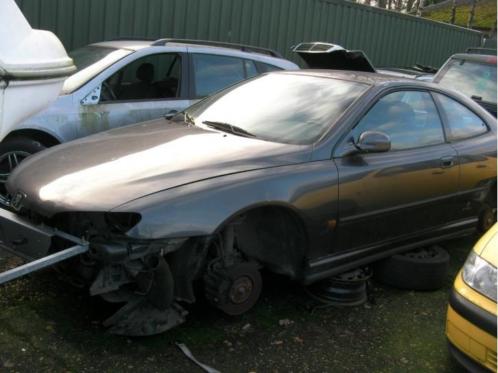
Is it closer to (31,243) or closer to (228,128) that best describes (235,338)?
(31,243)

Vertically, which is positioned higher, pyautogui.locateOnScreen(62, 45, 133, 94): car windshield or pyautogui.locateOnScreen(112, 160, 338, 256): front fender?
pyautogui.locateOnScreen(62, 45, 133, 94): car windshield

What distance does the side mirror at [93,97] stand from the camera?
5.31m

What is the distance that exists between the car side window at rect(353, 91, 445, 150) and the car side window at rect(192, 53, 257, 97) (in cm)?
237

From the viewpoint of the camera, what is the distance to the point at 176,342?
10.7 ft

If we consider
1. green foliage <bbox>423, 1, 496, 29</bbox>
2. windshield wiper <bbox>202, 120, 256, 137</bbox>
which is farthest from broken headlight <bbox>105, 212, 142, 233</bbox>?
green foliage <bbox>423, 1, 496, 29</bbox>

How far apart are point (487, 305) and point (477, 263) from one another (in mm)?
265

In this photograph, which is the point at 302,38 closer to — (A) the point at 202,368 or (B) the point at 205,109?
(B) the point at 205,109

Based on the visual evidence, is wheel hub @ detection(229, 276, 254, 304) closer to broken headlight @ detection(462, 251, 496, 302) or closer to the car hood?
the car hood

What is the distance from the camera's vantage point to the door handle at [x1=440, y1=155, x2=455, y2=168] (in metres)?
4.34

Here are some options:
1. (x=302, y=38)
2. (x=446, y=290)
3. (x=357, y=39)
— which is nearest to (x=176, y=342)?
(x=446, y=290)

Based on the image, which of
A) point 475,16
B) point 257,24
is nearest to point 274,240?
point 257,24

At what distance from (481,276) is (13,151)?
3.76 metres

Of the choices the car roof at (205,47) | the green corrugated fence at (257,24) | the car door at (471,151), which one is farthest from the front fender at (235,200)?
the green corrugated fence at (257,24)

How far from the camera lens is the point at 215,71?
615 cm
